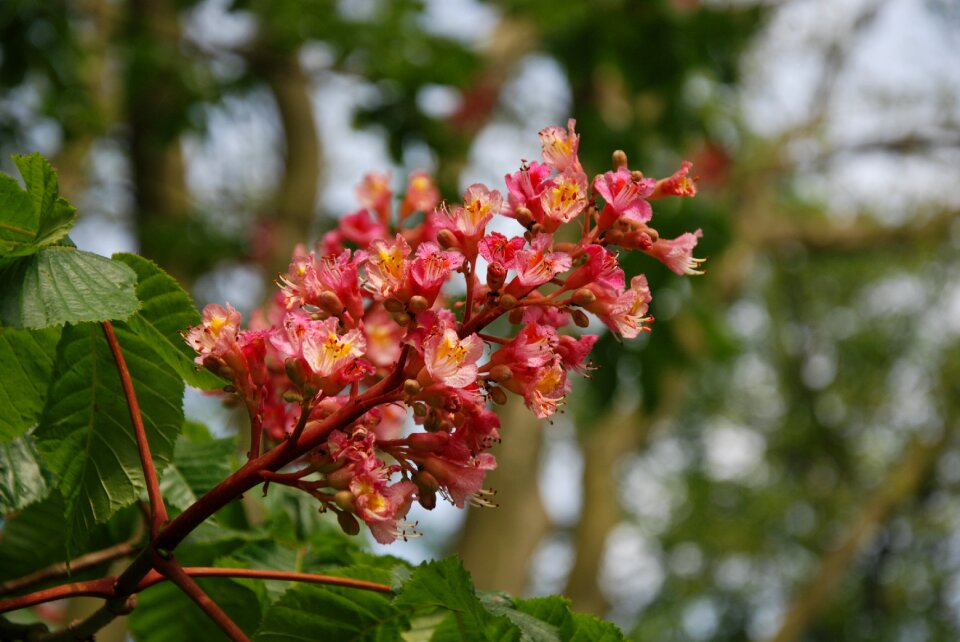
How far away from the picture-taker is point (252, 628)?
147cm

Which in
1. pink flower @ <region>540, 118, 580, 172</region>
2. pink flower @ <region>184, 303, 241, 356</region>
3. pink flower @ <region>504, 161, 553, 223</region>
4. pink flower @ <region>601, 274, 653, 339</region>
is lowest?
pink flower @ <region>184, 303, 241, 356</region>

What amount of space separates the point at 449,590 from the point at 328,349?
31cm

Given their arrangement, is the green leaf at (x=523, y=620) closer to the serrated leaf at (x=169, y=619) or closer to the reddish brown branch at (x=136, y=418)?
the reddish brown branch at (x=136, y=418)

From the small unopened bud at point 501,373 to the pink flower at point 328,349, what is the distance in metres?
0.15

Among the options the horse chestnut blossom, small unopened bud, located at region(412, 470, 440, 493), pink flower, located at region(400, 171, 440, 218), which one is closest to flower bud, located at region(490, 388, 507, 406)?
the horse chestnut blossom

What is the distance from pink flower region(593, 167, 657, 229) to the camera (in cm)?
125

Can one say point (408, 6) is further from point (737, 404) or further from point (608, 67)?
point (737, 404)

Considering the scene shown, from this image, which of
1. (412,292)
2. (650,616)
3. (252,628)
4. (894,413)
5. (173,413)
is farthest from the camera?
(894,413)

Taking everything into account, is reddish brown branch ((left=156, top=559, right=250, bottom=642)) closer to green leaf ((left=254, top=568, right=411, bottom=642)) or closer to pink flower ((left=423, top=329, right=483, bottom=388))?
green leaf ((left=254, top=568, right=411, bottom=642))

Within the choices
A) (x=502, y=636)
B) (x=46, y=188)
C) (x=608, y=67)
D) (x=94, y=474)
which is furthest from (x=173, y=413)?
(x=608, y=67)

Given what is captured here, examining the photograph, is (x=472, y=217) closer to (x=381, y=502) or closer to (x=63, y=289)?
(x=381, y=502)

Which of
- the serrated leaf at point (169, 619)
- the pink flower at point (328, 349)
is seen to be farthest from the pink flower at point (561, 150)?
the serrated leaf at point (169, 619)

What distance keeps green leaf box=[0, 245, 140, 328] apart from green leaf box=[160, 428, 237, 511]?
1.64 feet

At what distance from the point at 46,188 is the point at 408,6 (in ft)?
16.7
